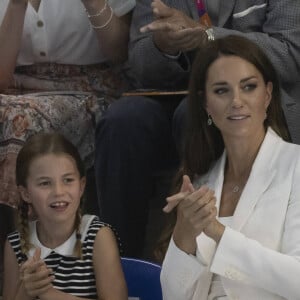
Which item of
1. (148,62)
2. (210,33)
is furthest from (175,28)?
(148,62)

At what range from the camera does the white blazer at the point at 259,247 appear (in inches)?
52.1

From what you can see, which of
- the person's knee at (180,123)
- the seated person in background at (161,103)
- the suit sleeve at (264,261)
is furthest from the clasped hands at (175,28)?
the suit sleeve at (264,261)

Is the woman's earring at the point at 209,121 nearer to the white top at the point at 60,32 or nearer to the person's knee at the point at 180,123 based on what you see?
A: the person's knee at the point at 180,123

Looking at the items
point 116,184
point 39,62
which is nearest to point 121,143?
point 116,184

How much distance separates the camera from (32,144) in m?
1.68

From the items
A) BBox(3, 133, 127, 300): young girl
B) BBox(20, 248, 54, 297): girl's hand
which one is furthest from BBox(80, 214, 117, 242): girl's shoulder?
BBox(20, 248, 54, 297): girl's hand

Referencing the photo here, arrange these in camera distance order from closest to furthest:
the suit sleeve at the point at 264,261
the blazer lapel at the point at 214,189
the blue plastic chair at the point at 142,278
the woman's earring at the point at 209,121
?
the suit sleeve at the point at 264,261 < the blazer lapel at the point at 214,189 < the woman's earring at the point at 209,121 < the blue plastic chair at the point at 142,278

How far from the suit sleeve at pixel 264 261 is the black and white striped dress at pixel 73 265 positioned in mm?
349

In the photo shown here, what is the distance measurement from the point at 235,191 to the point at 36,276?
43cm

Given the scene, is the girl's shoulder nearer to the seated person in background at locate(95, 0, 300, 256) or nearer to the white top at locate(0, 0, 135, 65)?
the seated person in background at locate(95, 0, 300, 256)

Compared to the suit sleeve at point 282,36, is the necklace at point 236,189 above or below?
below

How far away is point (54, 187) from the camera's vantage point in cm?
161

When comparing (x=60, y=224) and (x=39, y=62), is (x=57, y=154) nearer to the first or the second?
(x=60, y=224)

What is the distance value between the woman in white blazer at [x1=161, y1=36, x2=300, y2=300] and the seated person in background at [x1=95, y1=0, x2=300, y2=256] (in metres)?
0.24
